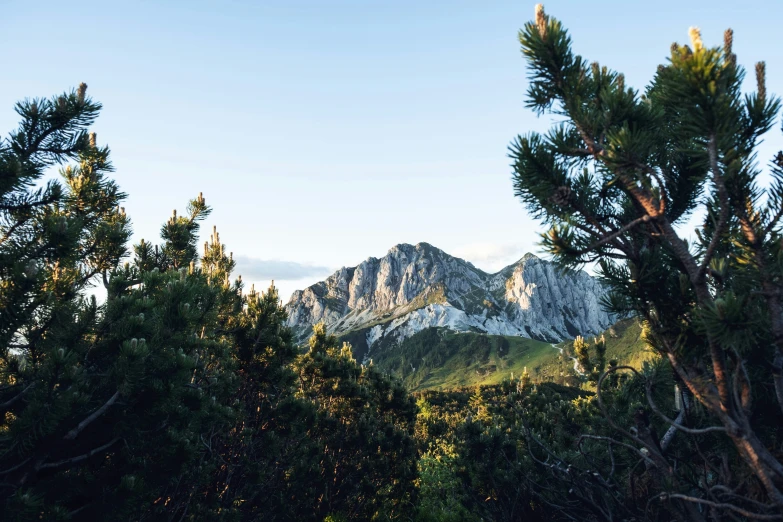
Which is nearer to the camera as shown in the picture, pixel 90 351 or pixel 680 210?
pixel 680 210

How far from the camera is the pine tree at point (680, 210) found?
95.7 inches

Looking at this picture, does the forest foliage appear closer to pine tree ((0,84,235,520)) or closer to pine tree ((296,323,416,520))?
pine tree ((0,84,235,520))

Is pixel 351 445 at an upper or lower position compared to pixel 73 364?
lower

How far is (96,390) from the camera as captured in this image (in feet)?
16.9

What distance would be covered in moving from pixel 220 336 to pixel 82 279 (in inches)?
198

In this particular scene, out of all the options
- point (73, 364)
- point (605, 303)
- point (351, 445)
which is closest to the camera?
point (605, 303)

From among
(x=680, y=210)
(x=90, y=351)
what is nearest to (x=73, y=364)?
(x=90, y=351)

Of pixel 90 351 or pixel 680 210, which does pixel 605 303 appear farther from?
pixel 90 351

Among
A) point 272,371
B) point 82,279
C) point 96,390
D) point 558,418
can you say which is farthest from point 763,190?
point 558,418

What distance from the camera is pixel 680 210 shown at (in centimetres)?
345

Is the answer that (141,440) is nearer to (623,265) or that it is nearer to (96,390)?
(96,390)

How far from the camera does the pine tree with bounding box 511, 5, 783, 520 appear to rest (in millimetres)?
2432

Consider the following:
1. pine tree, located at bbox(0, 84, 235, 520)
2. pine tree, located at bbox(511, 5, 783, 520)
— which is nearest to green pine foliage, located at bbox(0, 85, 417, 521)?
pine tree, located at bbox(0, 84, 235, 520)

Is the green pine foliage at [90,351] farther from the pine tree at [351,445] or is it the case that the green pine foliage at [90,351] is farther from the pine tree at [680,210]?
the pine tree at [351,445]
